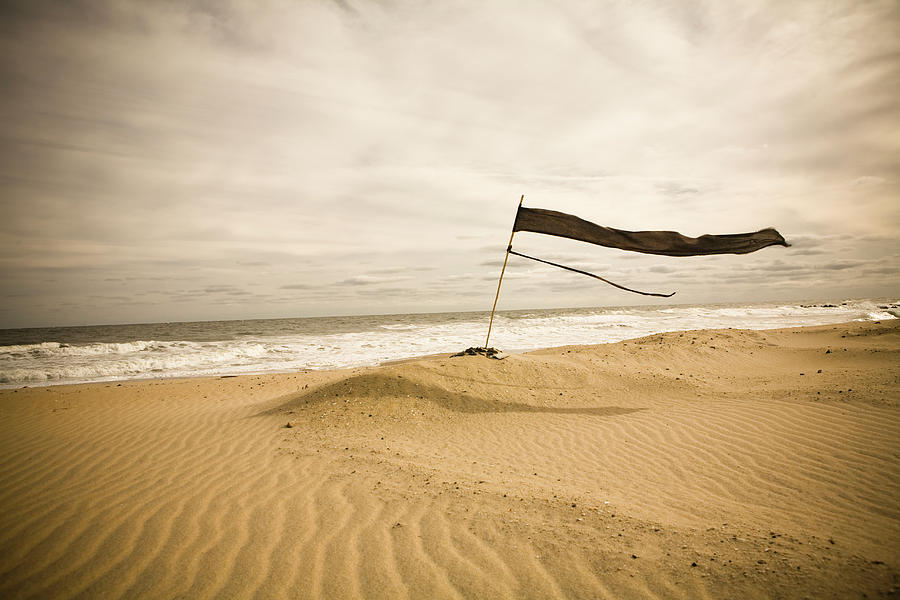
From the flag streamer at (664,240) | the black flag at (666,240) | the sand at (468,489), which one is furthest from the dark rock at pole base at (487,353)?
the black flag at (666,240)

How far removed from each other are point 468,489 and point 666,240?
576 cm

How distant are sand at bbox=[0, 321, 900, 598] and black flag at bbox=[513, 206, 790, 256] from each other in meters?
2.94

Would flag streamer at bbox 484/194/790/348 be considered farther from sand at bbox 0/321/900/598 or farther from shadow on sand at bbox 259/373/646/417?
sand at bbox 0/321/900/598

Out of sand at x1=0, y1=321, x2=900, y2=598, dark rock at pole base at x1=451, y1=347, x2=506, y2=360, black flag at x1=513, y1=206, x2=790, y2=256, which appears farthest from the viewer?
dark rock at pole base at x1=451, y1=347, x2=506, y2=360

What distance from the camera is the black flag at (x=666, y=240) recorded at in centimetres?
694

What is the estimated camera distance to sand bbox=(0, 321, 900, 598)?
2.77 metres

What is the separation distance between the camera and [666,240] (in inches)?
276

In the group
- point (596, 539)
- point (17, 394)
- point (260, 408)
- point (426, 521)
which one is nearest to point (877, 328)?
point (596, 539)

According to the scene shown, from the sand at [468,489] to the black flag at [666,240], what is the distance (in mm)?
2942

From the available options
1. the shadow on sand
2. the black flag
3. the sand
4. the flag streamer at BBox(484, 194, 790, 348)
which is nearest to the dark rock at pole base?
the sand

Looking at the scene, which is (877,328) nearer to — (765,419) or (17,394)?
(765,419)

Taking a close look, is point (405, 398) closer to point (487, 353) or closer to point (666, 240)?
point (487, 353)

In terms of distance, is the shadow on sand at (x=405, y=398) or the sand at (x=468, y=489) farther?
the shadow on sand at (x=405, y=398)

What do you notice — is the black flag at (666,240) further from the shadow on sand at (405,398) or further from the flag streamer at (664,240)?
the shadow on sand at (405,398)
